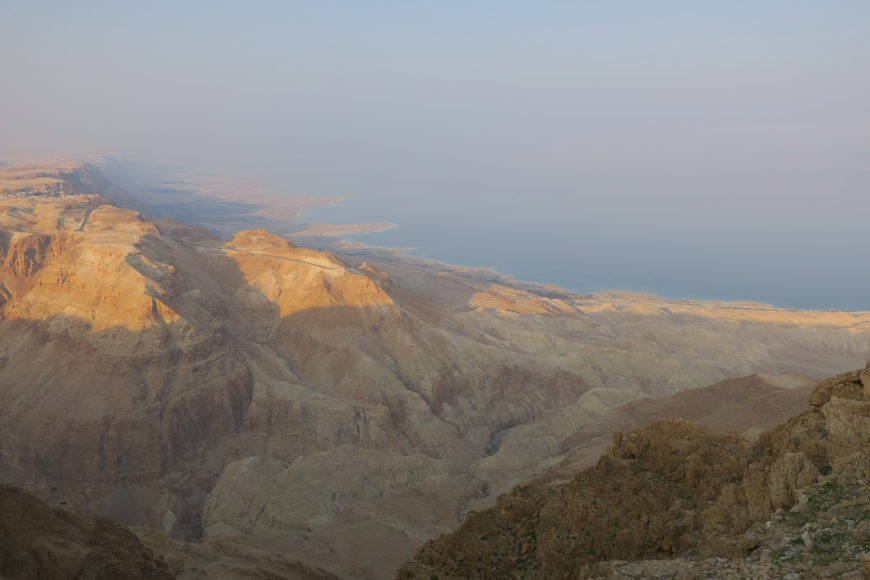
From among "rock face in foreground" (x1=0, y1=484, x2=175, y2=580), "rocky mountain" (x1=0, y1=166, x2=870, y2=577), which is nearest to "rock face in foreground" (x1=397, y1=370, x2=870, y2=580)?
"rock face in foreground" (x1=0, y1=484, x2=175, y2=580)

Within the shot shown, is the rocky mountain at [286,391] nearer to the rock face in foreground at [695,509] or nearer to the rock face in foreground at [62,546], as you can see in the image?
the rock face in foreground at [62,546]

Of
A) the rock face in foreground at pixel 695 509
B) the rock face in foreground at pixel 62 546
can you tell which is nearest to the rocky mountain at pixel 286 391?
the rock face in foreground at pixel 62 546

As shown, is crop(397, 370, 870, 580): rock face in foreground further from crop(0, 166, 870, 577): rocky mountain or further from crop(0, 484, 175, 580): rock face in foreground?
crop(0, 166, 870, 577): rocky mountain

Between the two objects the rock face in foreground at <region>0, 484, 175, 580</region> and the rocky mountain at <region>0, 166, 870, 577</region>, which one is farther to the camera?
the rocky mountain at <region>0, 166, 870, 577</region>

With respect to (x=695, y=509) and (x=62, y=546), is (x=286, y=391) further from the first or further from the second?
(x=695, y=509)

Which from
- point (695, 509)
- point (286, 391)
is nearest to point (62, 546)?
point (695, 509)
